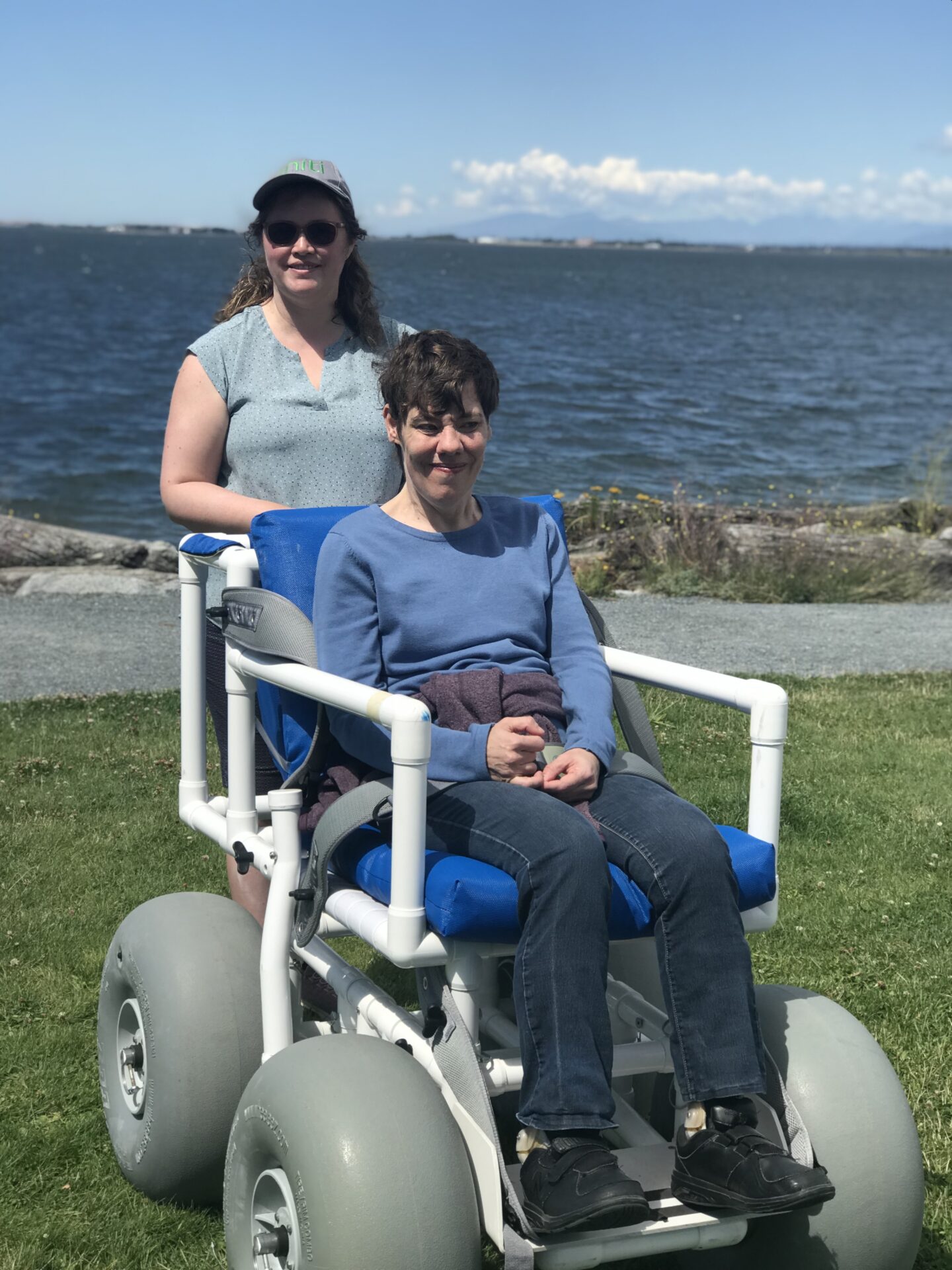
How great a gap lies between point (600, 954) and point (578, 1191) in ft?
1.27

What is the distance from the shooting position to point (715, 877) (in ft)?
8.10

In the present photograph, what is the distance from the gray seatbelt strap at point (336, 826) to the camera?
8.72ft

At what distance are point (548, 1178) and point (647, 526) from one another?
928 cm

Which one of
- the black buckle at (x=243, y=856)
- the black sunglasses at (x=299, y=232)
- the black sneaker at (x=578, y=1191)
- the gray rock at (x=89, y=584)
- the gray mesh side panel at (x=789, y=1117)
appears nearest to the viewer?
the black sneaker at (x=578, y=1191)

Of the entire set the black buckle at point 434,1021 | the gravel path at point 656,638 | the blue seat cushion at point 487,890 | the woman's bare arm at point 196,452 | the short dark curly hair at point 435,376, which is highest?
the short dark curly hair at point 435,376

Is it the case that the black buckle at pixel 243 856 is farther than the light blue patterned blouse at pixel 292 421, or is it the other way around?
the light blue patterned blouse at pixel 292 421

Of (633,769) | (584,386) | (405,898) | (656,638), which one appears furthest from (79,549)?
(584,386)

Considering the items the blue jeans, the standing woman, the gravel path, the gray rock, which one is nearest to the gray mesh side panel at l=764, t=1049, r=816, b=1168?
the blue jeans

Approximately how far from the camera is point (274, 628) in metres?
2.87

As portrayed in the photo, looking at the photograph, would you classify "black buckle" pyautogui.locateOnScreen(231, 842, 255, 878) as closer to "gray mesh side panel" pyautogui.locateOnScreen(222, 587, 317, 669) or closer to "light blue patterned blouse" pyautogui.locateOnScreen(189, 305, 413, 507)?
"gray mesh side panel" pyautogui.locateOnScreen(222, 587, 317, 669)

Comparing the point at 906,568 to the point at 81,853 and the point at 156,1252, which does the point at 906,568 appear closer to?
the point at 81,853

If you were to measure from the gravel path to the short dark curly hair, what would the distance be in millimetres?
4669

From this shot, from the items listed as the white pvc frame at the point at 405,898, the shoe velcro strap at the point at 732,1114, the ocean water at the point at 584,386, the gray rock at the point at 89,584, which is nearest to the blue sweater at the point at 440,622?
the white pvc frame at the point at 405,898

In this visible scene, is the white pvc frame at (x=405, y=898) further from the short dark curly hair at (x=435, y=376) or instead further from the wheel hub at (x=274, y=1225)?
the short dark curly hair at (x=435, y=376)
